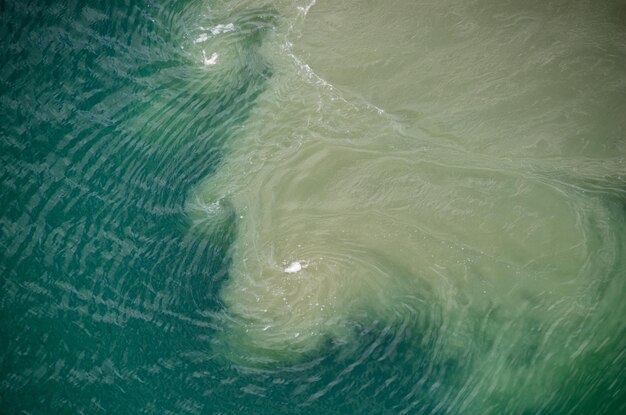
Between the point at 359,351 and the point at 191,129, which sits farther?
the point at 191,129

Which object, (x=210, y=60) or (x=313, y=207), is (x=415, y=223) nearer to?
(x=313, y=207)

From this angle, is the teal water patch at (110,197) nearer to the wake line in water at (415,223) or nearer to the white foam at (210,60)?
the white foam at (210,60)

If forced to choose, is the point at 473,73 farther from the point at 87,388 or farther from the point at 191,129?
the point at 87,388

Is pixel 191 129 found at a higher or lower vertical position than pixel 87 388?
higher

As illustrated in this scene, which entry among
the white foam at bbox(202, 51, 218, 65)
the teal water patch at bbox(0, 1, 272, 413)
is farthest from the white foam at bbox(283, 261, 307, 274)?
the white foam at bbox(202, 51, 218, 65)

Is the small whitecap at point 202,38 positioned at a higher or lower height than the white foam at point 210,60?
higher

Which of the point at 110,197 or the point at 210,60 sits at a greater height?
the point at 210,60

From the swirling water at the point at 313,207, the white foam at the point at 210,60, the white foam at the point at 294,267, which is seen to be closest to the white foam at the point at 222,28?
the swirling water at the point at 313,207

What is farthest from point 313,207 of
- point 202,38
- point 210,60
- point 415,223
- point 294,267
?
point 202,38

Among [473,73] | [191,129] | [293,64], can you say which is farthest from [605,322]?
[191,129]
